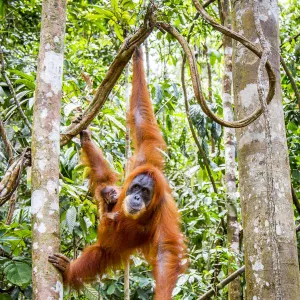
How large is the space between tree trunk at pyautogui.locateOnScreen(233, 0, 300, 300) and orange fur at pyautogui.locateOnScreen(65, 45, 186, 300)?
0.66 m

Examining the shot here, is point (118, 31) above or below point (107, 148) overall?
above

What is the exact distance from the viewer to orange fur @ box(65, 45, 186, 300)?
2.73 meters

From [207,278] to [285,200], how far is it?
1.90 m

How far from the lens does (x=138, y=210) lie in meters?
2.87

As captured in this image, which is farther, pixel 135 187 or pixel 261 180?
pixel 135 187

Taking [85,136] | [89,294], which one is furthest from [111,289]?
[85,136]

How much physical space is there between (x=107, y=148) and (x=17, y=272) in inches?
61.9

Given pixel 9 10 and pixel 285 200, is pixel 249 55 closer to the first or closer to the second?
pixel 285 200

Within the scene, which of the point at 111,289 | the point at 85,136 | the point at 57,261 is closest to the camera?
the point at 57,261

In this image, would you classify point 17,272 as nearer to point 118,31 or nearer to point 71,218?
point 71,218

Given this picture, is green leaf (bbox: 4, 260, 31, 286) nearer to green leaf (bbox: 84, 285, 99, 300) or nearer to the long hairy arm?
green leaf (bbox: 84, 285, 99, 300)

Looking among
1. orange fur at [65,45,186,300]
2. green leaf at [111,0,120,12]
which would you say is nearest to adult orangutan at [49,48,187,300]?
orange fur at [65,45,186,300]

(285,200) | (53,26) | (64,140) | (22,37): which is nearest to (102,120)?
(64,140)

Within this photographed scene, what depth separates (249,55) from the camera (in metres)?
2.36
